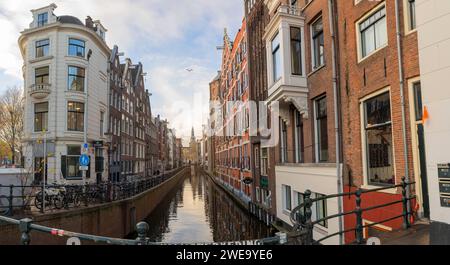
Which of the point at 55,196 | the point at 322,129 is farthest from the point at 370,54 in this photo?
the point at 55,196

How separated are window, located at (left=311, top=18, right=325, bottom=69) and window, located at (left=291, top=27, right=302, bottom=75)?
720 mm

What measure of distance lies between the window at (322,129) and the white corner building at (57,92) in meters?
17.5

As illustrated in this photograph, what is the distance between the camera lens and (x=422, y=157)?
695 cm

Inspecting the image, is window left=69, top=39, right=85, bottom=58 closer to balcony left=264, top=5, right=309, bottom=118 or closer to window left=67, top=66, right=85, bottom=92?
window left=67, top=66, right=85, bottom=92

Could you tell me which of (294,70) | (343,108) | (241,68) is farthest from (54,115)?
(343,108)

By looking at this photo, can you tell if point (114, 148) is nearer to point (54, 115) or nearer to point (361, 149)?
point (54, 115)

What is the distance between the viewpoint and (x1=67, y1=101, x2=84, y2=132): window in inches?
947

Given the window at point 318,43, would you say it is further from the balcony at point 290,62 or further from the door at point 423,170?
the door at point 423,170

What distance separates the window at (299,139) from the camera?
1358 cm

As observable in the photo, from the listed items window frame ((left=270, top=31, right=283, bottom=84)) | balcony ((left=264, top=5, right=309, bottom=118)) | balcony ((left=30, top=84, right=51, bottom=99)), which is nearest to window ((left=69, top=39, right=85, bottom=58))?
balcony ((left=30, top=84, right=51, bottom=99))

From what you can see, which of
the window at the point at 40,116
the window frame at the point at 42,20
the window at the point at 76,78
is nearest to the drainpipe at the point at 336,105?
the window at the point at 76,78

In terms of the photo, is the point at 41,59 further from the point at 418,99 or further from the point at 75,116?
the point at 418,99

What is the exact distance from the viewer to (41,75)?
24234 mm

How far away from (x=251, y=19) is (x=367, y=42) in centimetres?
1454
